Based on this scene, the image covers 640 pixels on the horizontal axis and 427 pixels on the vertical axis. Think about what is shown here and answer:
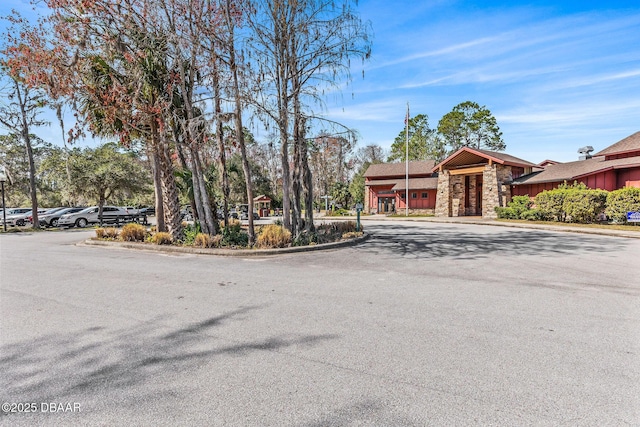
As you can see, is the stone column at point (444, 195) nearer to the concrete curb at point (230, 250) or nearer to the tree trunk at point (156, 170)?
the concrete curb at point (230, 250)

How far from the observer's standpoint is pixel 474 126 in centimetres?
4769

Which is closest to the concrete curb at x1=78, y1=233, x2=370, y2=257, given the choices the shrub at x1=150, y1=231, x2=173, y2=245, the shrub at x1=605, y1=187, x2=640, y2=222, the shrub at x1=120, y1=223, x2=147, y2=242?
the shrub at x1=150, y1=231, x2=173, y2=245

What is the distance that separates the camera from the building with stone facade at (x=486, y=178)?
2320cm

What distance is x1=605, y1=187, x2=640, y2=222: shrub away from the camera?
17750 mm

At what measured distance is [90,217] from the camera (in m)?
25.9

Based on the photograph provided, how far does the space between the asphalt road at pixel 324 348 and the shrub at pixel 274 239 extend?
3.66 metres

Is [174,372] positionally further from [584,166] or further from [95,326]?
[584,166]

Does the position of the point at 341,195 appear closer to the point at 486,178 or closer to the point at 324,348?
the point at 486,178

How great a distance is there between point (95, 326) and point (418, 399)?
4.04m

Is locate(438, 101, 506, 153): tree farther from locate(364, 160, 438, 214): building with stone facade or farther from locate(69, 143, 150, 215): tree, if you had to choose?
locate(69, 143, 150, 215): tree

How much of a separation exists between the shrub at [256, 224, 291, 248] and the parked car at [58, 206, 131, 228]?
18.6 metres

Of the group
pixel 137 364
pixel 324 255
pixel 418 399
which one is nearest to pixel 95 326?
Answer: pixel 137 364

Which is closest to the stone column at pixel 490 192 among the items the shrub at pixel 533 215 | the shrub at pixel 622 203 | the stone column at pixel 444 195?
the stone column at pixel 444 195

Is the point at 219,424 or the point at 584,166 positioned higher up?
the point at 584,166
